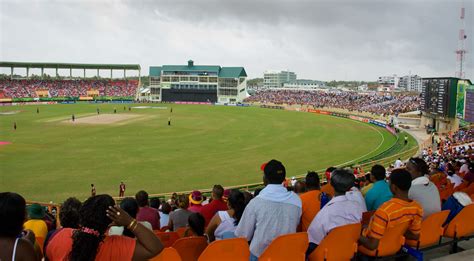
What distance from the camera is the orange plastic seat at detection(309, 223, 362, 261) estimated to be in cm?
473

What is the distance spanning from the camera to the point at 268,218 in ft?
15.3

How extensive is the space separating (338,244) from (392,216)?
2.45 ft

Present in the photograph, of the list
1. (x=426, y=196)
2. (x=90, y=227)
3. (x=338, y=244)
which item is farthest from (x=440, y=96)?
(x=90, y=227)

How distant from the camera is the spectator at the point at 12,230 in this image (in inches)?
131

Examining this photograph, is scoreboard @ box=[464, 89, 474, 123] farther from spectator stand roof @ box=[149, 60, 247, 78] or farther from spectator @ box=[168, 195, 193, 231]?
spectator stand roof @ box=[149, 60, 247, 78]

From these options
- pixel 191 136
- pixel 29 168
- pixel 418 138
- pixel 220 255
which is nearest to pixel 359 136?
pixel 418 138

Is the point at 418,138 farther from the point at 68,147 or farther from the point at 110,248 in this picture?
the point at 110,248

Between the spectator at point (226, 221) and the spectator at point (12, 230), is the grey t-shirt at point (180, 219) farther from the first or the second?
the spectator at point (12, 230)

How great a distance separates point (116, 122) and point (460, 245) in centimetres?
4853

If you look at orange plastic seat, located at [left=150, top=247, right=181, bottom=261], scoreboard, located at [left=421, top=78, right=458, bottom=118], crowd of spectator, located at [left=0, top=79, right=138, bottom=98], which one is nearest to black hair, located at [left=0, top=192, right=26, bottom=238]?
orange plastic seat, located at [left=150, top=247, right=181, bottom=261]

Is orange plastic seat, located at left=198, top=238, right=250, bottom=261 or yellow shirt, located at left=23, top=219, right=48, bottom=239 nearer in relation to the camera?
orange plastic seat, located at left=198, top=238, right=250, bottom=261

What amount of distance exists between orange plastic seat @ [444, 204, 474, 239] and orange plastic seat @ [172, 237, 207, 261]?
12.2 ft

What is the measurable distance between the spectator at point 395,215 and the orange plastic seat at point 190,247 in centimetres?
204

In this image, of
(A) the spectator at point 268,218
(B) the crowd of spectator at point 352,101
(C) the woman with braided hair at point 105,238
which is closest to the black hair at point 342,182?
(A) the spectator at point 268,218
